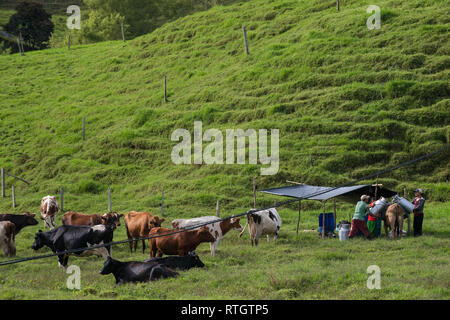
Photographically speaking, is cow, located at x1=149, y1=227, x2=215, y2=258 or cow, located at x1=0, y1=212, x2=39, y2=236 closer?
cow, located at x1=149, y1=227, x2=215, y2=258

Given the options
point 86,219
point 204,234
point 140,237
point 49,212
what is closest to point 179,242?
point 204,234

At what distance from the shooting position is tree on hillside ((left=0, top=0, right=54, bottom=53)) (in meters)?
71.0

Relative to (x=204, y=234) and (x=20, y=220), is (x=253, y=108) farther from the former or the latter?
(x=204, y=234)

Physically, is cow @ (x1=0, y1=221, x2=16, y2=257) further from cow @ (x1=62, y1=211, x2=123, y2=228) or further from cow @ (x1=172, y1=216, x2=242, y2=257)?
cow @ (x1=172, y1=216, x2=242, y2=257)

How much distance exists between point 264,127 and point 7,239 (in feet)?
50.9

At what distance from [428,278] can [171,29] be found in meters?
40.5

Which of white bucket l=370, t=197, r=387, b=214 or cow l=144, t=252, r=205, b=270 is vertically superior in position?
white bucket l=370, t=197, r=387, b=214

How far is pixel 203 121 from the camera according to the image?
31719 mm

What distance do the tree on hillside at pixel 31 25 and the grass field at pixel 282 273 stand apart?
58820 mm

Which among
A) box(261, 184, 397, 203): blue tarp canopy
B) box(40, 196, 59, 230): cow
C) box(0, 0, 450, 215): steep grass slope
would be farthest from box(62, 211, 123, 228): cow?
box(261, 184, 397, 203): blue tarp canopy

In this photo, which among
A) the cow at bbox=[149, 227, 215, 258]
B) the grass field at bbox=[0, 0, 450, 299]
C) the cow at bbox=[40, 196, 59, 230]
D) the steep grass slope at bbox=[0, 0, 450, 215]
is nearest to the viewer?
the grass field at bbox=[0, 0, 450, 299]

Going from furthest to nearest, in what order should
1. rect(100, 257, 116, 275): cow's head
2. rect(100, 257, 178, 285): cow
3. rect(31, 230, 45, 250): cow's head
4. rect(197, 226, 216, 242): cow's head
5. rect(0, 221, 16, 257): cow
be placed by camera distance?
rect(0, 221, 16, 257): cow → rect(31, 230, 45, 250): cow's head → rect(197, 226, 216, 242): cow's head → rect(100, 257, 116, 275): cow's head → rect(100, 257, 178, 285): cow
